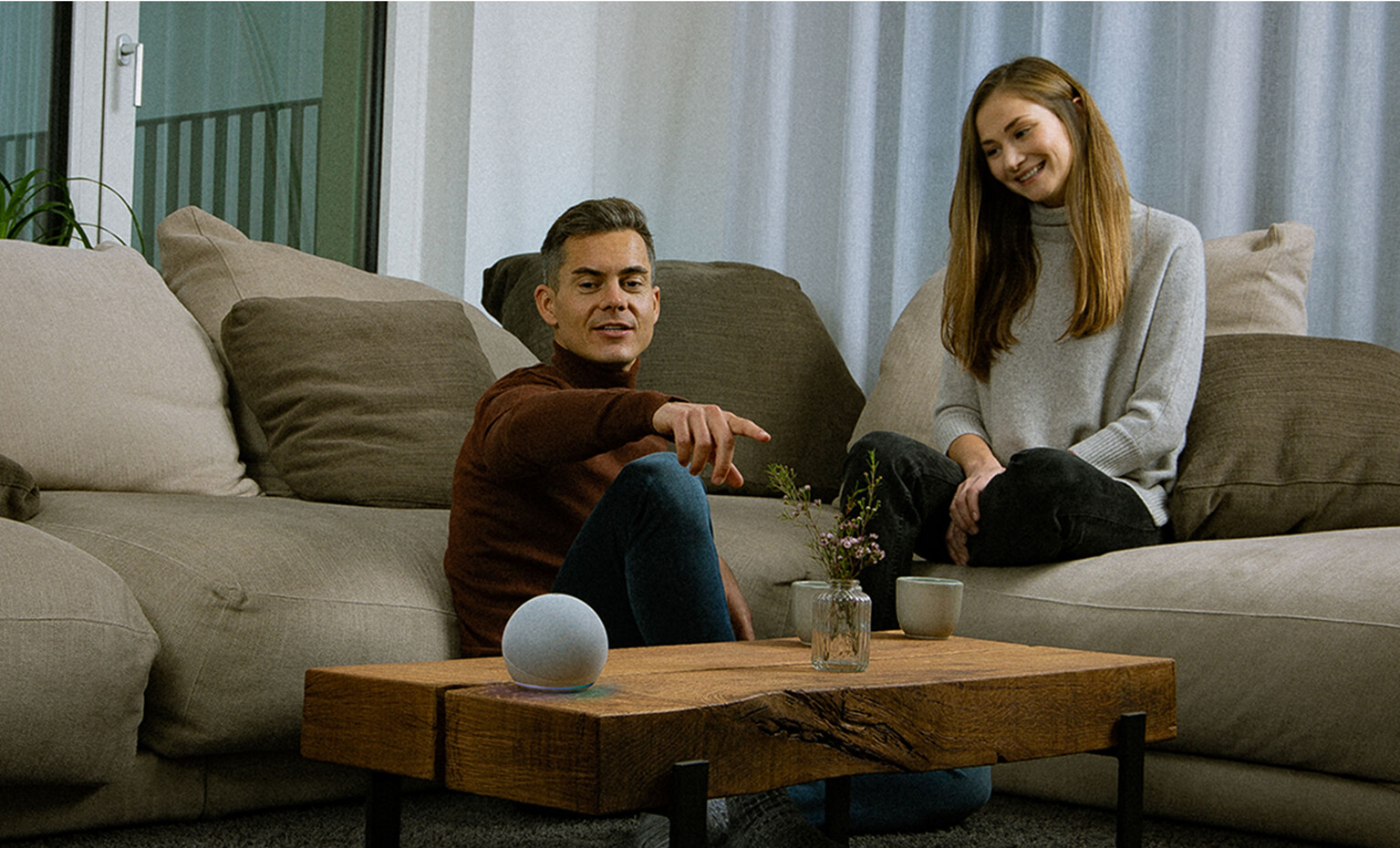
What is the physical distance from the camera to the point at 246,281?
2477 millimetres

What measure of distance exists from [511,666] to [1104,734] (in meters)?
0.60

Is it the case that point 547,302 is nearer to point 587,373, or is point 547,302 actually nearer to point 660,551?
point 587,373

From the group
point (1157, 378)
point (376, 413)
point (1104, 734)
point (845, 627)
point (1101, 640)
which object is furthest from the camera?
point (376, 413)

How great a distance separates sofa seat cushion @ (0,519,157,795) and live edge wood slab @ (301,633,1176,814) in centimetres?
38

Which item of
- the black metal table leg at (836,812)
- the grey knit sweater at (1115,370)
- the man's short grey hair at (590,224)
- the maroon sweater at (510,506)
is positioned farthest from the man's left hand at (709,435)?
the grey knit sweater at (1115,370)

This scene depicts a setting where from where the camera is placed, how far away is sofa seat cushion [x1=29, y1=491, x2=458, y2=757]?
1597mm

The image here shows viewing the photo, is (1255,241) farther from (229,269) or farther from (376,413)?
(229,269)

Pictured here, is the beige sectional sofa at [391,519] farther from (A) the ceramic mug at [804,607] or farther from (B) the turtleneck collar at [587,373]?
(A) the ceramic mug at [804,607]

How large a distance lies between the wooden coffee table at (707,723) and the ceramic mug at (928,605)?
128 millimetres

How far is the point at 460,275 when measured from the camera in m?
3.77

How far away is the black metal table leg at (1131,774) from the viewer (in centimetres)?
139

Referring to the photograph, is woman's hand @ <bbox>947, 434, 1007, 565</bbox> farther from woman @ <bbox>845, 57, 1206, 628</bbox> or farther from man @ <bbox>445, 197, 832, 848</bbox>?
man @ <bbox>445, 197, 832, 848</bbox>

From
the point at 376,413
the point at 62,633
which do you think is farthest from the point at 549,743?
the point at 376,413

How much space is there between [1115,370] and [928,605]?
0.81 m
